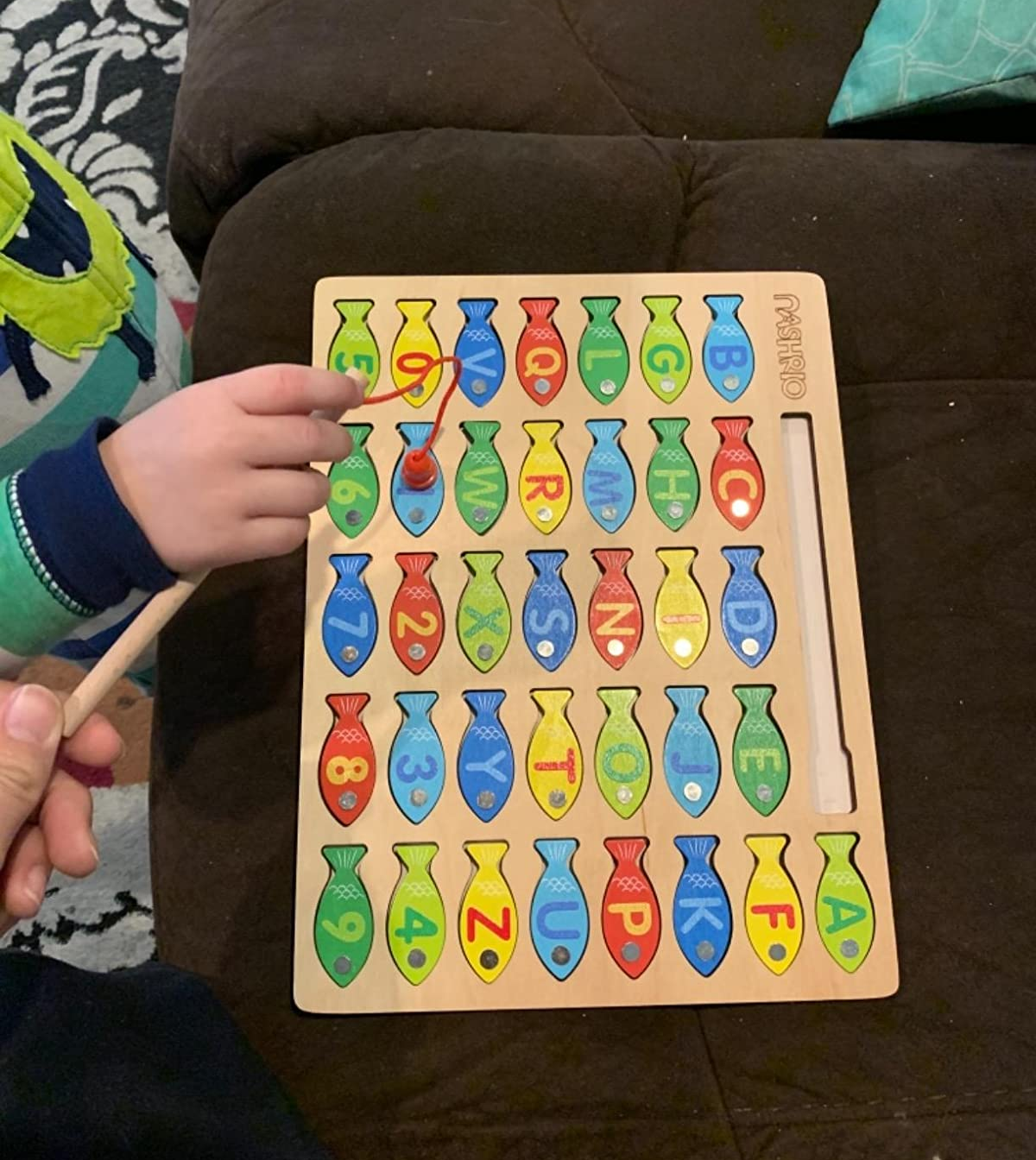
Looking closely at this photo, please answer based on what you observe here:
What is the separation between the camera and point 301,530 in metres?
0.40

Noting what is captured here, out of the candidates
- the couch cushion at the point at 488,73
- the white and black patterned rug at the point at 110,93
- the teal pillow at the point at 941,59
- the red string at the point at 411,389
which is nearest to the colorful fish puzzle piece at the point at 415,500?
the red string at the point at 411,389

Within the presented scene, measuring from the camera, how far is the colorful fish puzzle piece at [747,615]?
0.48 meters

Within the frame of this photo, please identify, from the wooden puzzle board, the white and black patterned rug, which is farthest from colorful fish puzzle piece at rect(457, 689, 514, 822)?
the white and black patterned rug

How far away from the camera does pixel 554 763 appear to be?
458 mm

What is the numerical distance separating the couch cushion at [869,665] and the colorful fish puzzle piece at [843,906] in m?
0.02

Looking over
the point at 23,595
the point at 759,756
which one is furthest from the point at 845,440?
the point at 23,595

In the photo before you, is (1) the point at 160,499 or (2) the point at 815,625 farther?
(2) the point at 815,625

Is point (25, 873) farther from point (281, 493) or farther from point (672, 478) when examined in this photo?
point (672, 478)

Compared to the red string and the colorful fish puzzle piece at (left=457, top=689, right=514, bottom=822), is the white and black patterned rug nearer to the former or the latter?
the red string

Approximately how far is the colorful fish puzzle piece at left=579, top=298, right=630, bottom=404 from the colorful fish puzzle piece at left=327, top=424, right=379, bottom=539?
0.12 meters

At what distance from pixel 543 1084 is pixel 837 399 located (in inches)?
13.6

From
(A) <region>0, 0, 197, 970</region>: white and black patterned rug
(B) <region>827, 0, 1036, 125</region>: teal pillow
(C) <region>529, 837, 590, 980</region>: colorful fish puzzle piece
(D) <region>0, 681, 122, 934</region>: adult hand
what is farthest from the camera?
(A) <region>0, 0, 197, 970</region>: white and black patterned rug

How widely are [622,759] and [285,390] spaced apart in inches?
8.4

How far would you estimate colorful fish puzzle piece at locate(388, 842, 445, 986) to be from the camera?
435 mm
